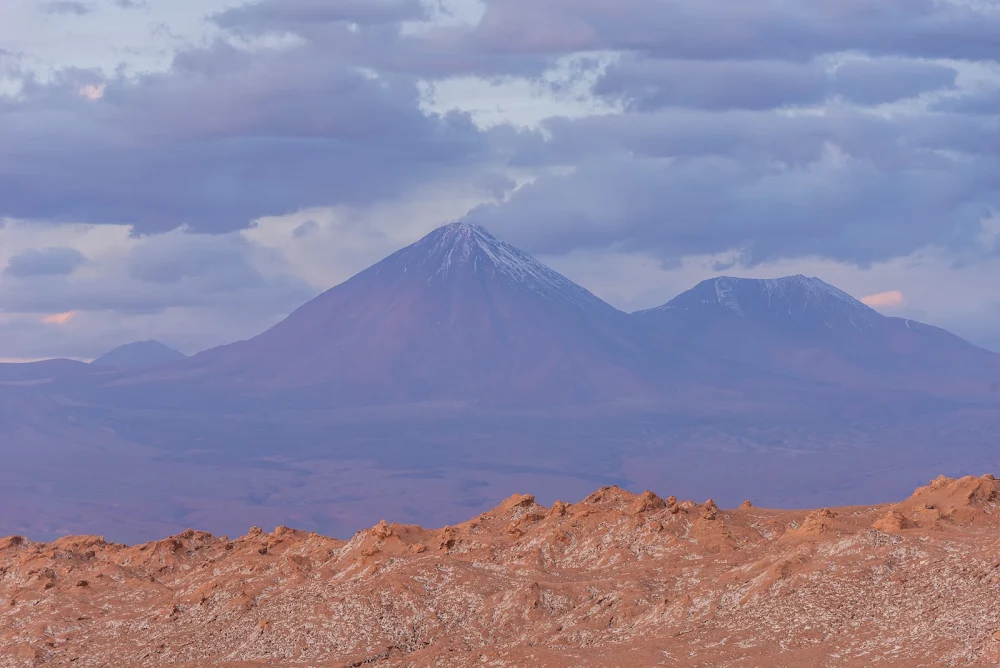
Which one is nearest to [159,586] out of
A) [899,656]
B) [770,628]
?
[770,628]

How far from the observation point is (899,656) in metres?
39.8

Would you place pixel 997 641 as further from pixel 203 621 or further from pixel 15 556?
pixel 15 556

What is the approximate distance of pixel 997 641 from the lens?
124 ft

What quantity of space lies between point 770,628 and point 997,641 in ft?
25.3

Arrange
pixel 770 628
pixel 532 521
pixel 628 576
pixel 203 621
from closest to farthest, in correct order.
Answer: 1. pixel 770 628
2. pixel 628 576
3. pixel 203 621
4. pixel 532 521

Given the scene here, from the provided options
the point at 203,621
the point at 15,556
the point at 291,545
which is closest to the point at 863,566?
the point at 203,621

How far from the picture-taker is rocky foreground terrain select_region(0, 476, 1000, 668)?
141ft

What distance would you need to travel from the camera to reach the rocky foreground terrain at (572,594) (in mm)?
42844

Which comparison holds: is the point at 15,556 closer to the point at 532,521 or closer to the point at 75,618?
the point at 75,618

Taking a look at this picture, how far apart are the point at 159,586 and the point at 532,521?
16942 millimetres

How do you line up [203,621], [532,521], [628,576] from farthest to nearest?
[532,521]
[203,621]
[628,576]

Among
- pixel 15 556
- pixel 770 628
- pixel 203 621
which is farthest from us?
pixel 15 556

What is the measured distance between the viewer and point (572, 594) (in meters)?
50.8

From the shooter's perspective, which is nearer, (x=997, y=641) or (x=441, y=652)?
(x=997, y=641)
